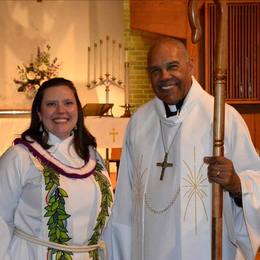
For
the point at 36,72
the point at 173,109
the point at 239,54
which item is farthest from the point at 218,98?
the point at 36,72

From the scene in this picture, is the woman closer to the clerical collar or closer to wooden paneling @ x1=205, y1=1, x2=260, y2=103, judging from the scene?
the clerical collar

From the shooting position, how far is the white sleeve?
252 cm

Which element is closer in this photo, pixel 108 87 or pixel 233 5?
pixel 233 5

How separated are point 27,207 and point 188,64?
1070mm

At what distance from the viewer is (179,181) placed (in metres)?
2.42

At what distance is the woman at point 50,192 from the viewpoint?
2.54 meters

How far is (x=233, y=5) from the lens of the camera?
264 inches

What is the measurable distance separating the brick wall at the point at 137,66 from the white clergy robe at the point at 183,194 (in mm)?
6152

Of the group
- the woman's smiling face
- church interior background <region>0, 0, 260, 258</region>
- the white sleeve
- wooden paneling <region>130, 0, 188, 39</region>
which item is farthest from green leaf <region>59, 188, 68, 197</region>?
church interior background <region>0, 0, 260, 258</region>

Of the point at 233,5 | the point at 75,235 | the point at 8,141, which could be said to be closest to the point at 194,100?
the point at 75,235

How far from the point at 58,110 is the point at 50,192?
1.40ft

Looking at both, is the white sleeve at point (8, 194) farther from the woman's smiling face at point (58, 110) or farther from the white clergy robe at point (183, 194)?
the white clergy robe at point (183, 194)

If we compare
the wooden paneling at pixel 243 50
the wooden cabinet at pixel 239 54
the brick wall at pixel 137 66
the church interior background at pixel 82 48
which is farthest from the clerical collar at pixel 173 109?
the brick wall at pixel 137 66

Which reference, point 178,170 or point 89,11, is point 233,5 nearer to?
point 89,11
